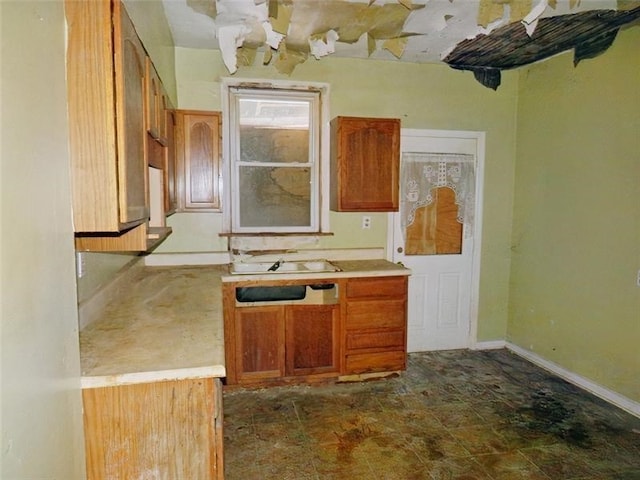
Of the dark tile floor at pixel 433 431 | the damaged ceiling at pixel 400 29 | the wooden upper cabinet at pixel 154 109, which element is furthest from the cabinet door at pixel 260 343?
the damaged ceiling at pixel 400 29

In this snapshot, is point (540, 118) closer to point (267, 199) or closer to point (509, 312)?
point (509, 312)

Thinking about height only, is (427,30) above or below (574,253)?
above

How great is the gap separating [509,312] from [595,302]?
101cm

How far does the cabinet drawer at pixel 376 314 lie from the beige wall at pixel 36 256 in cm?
231

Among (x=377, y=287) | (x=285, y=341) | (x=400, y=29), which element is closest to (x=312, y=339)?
(x=285, y=341)

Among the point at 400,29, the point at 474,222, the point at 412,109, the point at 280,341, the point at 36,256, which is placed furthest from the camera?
the point at 474,222

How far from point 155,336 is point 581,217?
320cm

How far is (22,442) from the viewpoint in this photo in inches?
30.6

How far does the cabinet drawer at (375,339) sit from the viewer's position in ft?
10.7

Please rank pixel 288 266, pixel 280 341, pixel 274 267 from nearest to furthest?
pixel 280 341 → pixel 274 267 → pixel 288 266

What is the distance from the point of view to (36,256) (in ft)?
2.83

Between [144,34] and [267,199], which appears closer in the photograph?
[144,34]

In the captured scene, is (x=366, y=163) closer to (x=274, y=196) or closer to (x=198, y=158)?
(x=274, y=196)

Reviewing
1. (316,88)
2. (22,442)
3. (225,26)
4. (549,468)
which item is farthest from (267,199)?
(22,442)
